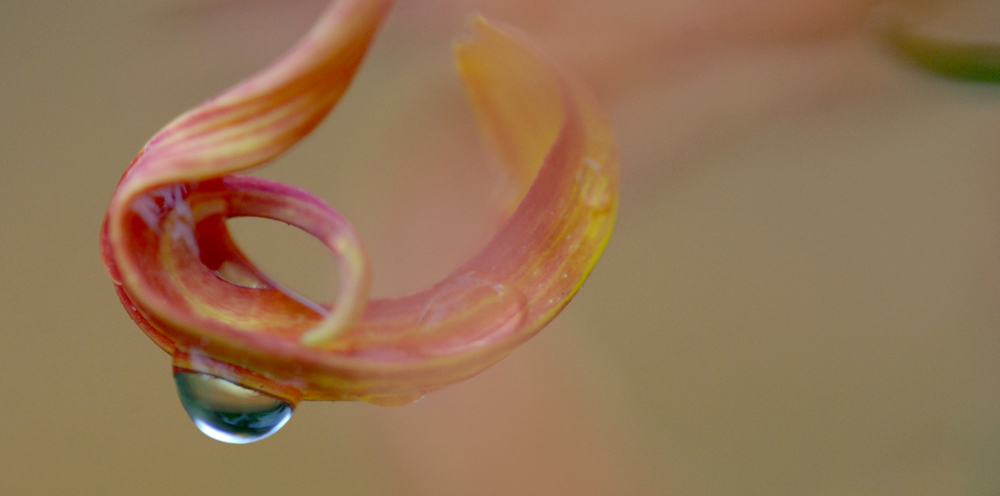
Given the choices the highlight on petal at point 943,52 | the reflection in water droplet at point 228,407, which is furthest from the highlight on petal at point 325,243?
the highlight on petal at point 943,52

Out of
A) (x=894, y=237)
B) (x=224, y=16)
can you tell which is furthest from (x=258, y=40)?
(x=894, y=237)

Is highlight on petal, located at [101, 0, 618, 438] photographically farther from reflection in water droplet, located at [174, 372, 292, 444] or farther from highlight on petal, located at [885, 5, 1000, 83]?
highlight on petal, located at [885, 5, 1000, 83]

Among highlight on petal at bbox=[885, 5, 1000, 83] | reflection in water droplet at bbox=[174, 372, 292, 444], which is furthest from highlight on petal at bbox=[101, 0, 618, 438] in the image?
highlight on petal at bbox=[885, 5, 1000, 83]

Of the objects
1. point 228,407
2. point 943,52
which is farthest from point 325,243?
point 943,52

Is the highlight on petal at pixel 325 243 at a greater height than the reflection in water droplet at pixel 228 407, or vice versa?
the highlight on petal at pixel 325 243

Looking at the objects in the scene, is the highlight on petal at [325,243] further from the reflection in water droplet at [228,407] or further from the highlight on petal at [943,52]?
the highlight on petal at [943,52]

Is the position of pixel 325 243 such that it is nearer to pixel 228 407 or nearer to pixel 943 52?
pixel 228 407
